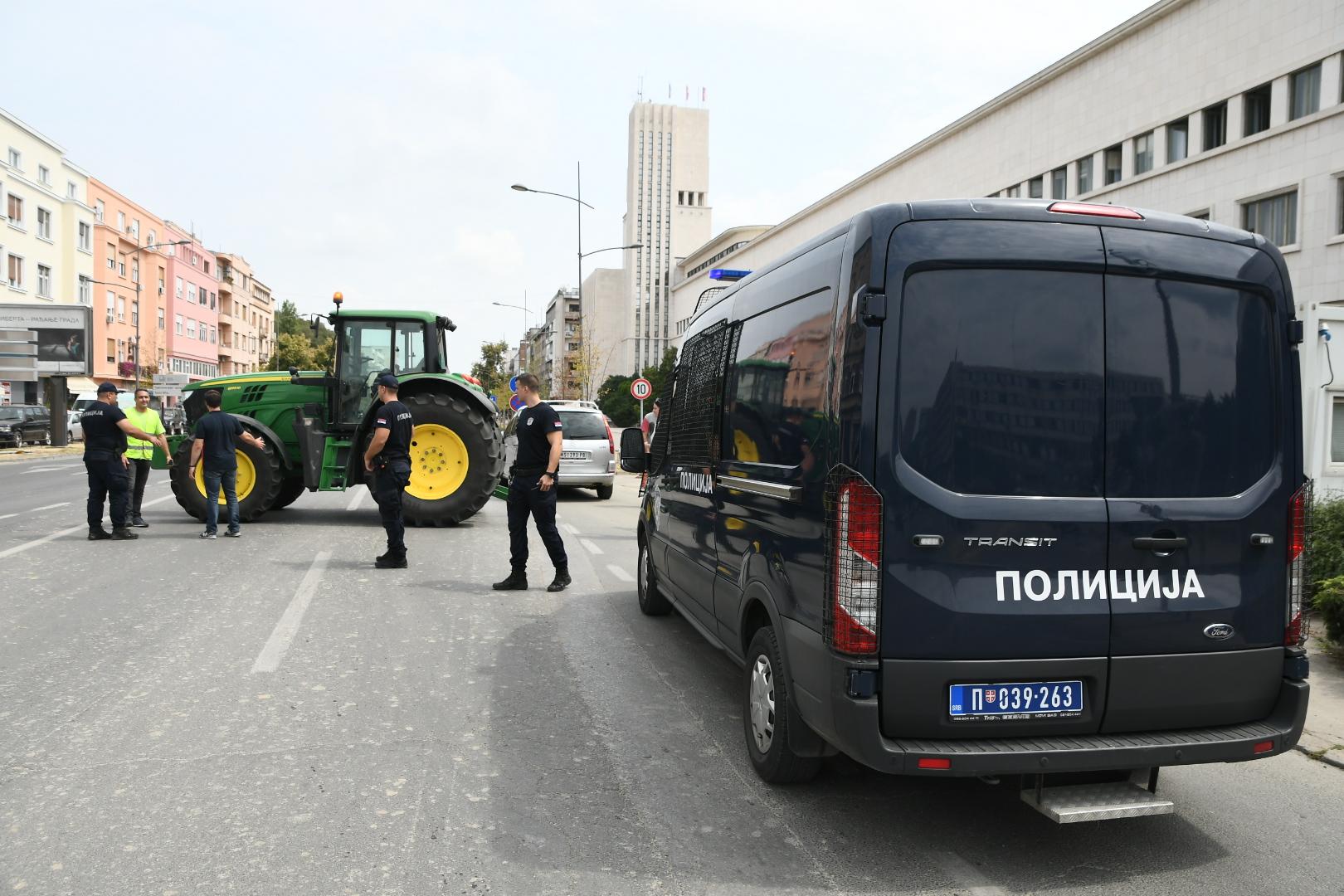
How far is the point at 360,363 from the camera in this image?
1367cm

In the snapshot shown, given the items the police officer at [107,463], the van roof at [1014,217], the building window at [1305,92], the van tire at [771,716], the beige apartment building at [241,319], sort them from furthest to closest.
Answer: the beige apartment building at [241,319]
the building window at [1305,92]
the police officer at [107,463]
the van tire at [771,716]
the van roof at [1014,217]

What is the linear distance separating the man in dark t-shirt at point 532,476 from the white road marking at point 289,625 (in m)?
1.59

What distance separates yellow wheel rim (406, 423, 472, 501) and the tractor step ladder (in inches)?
415

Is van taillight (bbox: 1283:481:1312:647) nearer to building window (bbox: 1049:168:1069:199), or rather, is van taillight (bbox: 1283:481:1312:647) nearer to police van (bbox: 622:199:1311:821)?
police van (bbox: 622:199:1311:821)

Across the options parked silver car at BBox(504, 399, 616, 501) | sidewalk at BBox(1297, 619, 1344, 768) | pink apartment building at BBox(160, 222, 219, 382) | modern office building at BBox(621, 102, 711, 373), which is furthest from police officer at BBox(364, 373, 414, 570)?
modern office building at BBox(621, 102, 711, 373)

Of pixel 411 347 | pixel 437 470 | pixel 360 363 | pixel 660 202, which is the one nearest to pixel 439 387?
pixel 411 347

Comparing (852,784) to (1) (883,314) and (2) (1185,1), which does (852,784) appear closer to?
(1) (883,314)

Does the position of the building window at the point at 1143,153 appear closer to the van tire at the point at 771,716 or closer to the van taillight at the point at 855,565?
the van tire at the point at 771,716

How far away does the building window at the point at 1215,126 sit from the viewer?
34875 mm

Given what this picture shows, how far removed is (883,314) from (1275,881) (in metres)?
2.32

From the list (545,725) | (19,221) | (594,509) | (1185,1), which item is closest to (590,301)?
(19,221)

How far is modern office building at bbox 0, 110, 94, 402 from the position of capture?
47000 mm

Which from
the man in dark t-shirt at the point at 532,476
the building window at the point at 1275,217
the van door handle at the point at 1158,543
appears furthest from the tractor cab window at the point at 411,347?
the building window at the point at 1275,217

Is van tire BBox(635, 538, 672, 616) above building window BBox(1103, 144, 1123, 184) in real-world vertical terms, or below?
below
